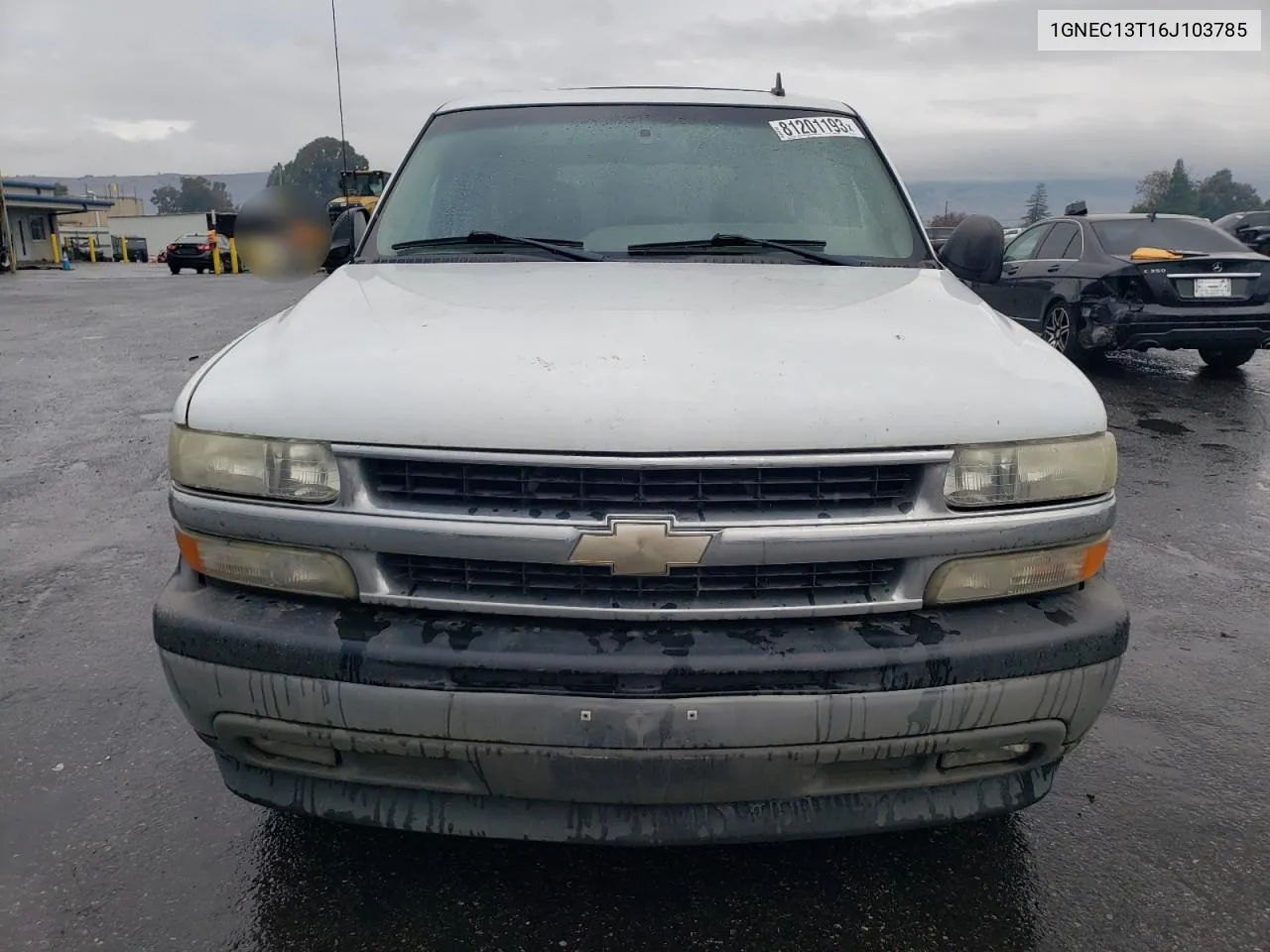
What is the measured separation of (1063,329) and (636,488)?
8500 mm

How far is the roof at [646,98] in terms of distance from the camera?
3.37 metres

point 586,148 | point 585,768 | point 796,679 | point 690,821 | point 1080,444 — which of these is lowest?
point 690,821

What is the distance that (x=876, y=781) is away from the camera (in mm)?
1876

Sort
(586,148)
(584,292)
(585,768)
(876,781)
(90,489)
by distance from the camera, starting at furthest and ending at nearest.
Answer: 1. (90,489)
2. (586,148)
3. (584,292)
4. (876,781)
5. (585,768)

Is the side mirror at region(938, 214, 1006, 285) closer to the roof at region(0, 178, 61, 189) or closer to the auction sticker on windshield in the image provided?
the auction sticker on windshield

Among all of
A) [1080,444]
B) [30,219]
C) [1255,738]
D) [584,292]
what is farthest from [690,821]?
[30,219]

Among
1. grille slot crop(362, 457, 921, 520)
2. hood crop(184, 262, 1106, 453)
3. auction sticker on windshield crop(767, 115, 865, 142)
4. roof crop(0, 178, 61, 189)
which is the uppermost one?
roof crop(0, 178, 61, 189)

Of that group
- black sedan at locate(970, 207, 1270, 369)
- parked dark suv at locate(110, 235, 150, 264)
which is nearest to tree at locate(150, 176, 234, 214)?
parked dark suv at locate(110, 235, 150, 264)

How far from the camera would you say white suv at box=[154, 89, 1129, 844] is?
1766 millimetres

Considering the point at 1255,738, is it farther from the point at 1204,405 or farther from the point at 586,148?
the point at 1204,405

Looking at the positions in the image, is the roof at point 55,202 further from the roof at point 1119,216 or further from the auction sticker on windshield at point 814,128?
the auction sticker on windshield at point 814,128

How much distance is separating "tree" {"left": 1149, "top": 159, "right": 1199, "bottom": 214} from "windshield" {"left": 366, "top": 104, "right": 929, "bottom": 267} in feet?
308

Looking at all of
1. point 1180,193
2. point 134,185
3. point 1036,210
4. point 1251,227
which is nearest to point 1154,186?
point 1180,193

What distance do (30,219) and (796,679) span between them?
51.0 metres
